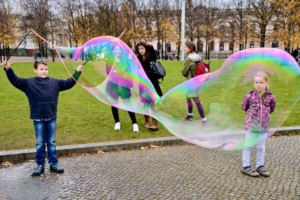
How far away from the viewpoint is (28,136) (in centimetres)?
670

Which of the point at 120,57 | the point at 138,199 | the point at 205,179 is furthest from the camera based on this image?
the point at 120,57

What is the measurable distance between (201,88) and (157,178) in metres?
1.53

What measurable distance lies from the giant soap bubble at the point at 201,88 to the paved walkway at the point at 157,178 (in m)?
0.53

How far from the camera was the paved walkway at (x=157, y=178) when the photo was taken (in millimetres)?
4383

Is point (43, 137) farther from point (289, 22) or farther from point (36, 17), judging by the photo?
point (36, 17)

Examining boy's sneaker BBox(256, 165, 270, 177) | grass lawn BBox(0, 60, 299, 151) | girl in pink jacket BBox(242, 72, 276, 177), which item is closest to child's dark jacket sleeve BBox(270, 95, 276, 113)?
girl in pink jacket BBox(242, 72, 276, 177)

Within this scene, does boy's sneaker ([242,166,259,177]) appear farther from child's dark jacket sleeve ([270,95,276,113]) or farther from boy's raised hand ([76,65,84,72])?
boy's raised hand ([76,65,84,72])

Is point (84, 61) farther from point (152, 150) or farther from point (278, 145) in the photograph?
point (278, 145)

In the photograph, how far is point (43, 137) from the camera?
5.07m

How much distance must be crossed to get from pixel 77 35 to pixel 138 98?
3842cm

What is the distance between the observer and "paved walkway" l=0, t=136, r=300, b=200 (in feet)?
14.4

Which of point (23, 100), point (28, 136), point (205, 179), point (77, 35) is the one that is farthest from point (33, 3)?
point (205, 179)

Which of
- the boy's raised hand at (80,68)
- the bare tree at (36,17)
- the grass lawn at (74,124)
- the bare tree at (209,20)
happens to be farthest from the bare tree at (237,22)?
the boy's raised hand at (80,68)

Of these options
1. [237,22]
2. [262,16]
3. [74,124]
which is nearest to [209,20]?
[237,22]
